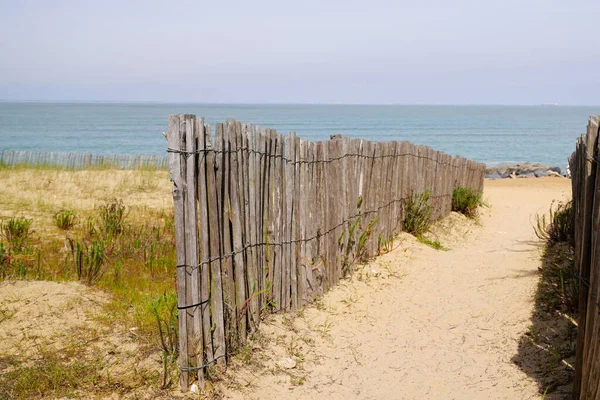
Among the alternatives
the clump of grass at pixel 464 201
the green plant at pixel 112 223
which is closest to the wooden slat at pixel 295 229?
the green plant at pixel 112 223

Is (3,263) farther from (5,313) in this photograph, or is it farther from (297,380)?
(297,380)

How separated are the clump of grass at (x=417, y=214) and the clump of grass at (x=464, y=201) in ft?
6.61

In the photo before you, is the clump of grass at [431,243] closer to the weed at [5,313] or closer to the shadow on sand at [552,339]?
the shadow on sand at [552,339]

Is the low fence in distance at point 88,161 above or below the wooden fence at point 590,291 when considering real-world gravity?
below

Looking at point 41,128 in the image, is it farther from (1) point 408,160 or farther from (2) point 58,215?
(1) point 408,160

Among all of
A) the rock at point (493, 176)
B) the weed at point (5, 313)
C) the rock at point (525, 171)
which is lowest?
the rock at point (493, 176)

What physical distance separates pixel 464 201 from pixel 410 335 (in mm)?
5855

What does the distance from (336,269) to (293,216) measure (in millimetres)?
1209

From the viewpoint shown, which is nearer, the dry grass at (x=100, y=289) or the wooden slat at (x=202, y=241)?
the wooden slat at (x=202, y=241)

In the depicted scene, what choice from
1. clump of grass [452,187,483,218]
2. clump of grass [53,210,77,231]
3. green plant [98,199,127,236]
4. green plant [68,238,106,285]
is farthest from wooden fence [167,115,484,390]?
clump of grass [53,210,77,231]

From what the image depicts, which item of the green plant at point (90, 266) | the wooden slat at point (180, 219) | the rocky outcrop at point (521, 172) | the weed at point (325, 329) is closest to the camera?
the wooden slat at point (180, 219)

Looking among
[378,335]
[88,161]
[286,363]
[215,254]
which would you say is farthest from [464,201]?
[88,161]

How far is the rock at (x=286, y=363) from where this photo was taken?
4570 millimetres

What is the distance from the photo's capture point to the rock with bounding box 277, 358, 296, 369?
4570mm
